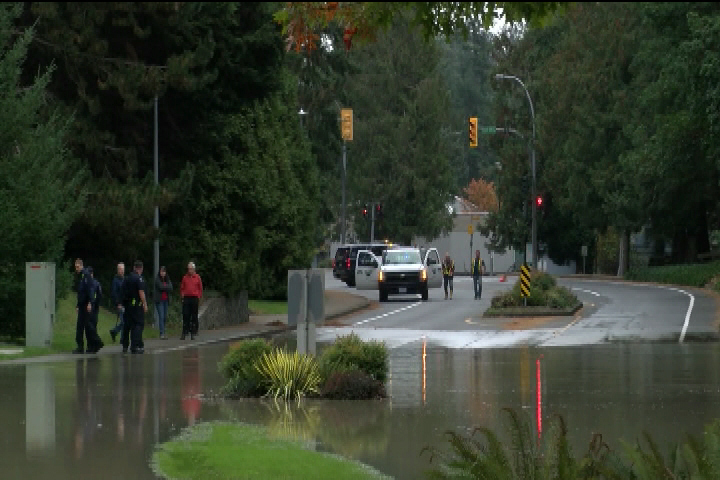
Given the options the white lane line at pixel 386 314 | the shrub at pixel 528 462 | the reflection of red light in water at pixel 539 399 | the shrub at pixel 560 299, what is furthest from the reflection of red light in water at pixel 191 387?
the shrub at pixel 560 299

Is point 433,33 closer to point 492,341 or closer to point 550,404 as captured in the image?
point 550,404

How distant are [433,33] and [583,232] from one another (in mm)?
A: 87335

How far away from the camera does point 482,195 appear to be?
142m

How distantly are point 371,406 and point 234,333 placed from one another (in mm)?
19729

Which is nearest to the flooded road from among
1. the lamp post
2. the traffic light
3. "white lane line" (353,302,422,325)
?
the lamp post

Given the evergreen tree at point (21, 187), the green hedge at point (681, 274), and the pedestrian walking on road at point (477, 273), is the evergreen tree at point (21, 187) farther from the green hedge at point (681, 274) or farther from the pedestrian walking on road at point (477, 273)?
the green hedge at point (681, 274)

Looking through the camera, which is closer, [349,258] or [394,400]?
[394,400]

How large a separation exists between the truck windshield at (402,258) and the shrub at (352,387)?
37915mm

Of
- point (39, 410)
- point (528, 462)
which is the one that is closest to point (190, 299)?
point (39, 410)

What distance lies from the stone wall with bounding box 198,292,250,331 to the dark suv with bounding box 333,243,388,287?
2844cm

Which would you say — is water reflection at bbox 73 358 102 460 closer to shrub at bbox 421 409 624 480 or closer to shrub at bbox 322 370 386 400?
shrub at bbox 322 370 386 400

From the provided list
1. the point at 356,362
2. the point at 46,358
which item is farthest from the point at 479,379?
the point at 46,358

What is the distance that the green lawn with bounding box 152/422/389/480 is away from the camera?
12.6 metres

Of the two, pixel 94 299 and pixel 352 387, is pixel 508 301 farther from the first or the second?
pixel 352 387
